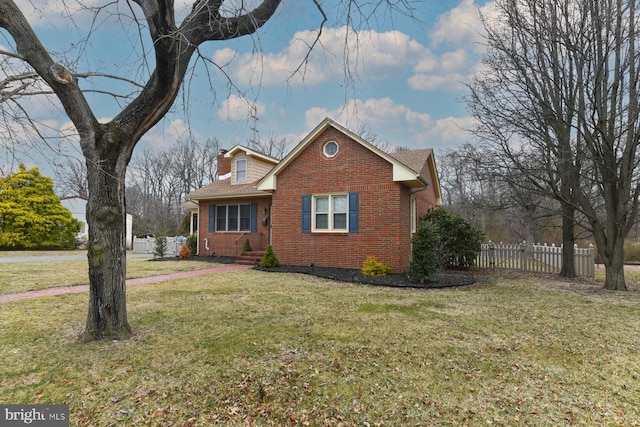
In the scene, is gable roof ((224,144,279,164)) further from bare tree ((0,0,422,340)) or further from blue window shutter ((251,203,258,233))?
bare tree ((0,0,422,340))

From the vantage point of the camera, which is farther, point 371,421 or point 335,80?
point 335,80

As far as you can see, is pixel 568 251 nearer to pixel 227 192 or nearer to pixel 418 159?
pixel 418 159

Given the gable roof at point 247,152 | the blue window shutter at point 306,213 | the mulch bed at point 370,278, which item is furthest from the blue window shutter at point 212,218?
the blue window shutter at point 306,213

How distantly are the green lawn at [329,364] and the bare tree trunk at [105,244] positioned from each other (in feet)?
0.99

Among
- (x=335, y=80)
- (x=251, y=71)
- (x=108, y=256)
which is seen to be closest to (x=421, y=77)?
(x=335, y=80)

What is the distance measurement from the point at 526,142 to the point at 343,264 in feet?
24.0

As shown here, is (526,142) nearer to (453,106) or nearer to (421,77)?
(453,106)

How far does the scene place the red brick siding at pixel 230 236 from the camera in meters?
14.9

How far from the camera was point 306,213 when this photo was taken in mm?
12203

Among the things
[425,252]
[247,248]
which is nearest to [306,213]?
[247,248]

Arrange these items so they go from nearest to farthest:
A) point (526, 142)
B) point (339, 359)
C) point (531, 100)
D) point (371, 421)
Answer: point (371, 421)
point (339, 359)
point (531, 100)
point (526, 142)

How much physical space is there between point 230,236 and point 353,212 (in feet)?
23.3

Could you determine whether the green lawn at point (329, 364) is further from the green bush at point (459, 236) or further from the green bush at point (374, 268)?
the green bush at point (459, 236)

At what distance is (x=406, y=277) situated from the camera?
395 inches
